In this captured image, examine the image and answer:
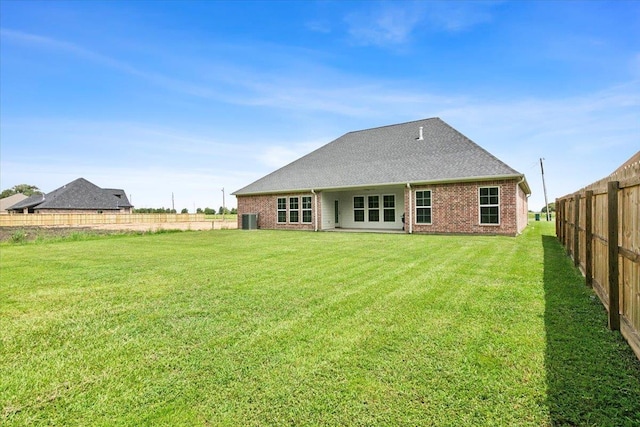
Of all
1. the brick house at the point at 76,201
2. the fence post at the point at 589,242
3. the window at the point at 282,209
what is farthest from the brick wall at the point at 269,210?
the brick house at the point at 76,201

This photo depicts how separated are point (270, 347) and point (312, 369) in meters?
0.58

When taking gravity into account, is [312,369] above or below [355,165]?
below

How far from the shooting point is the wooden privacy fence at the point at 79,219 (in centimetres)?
2945

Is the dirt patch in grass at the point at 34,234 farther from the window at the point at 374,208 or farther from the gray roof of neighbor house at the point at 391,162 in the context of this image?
the window at the point at 374,208

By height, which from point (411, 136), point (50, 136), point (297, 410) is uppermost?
point (50, 136)

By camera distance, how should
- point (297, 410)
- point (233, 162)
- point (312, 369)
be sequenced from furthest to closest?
point (233, 162) < point (312, 369) < point (297, 410)

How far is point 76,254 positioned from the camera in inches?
373

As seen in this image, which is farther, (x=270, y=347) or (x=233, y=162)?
(x=233, y=162)

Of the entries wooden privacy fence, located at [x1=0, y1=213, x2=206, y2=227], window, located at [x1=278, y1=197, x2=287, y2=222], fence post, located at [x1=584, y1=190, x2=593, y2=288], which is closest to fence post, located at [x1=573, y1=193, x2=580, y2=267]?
fence post, located at [x1=584, y1=190, x2=593, y2=288]

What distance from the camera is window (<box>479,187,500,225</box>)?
13.3 meters

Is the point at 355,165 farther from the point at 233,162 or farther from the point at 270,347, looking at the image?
the point at 233,162

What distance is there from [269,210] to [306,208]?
2.98m

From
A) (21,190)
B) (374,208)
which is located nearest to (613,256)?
(374,208)

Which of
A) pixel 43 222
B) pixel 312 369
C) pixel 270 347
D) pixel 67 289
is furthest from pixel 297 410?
pixel 43 222
